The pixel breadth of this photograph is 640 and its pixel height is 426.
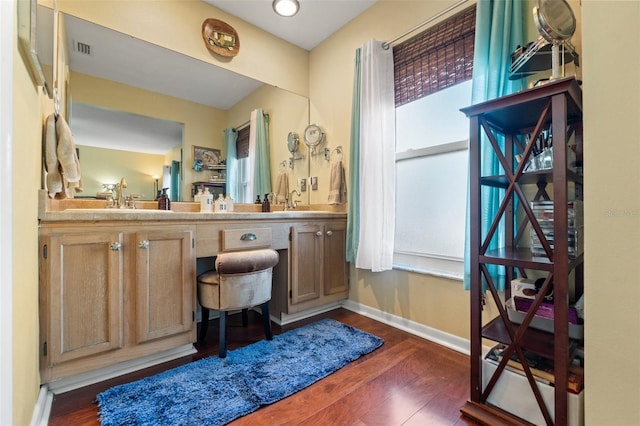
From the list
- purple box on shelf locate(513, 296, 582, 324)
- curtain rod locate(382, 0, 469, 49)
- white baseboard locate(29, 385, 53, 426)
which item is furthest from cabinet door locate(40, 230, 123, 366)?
curtain rod locate(382, 0, 469, 49)

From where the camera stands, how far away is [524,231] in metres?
1.46

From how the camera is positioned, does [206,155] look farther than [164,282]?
Yes

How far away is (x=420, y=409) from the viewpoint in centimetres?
122

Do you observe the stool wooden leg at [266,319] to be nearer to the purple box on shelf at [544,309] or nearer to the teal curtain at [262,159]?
the teal curtain at [262,159]

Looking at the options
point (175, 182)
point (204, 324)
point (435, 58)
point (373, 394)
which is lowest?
point (373, 394)

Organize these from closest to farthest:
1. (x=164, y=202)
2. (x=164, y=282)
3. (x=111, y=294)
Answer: (x=111, y=294) → (x=164, y=282) → (x=164, y=202)

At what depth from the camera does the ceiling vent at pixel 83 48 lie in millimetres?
1747

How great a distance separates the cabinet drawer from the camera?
176cm

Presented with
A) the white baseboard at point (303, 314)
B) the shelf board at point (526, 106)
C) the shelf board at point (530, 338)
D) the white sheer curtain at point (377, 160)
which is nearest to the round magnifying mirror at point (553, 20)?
the shelf board at point (526, 106)

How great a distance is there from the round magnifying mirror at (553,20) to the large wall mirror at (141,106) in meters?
2.08

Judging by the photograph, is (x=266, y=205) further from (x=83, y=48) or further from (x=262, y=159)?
(x=83, y=48)

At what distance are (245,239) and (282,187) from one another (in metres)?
1.02

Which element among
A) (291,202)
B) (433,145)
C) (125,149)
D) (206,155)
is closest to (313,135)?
(291,202)

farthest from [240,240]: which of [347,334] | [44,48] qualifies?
[44,48]
